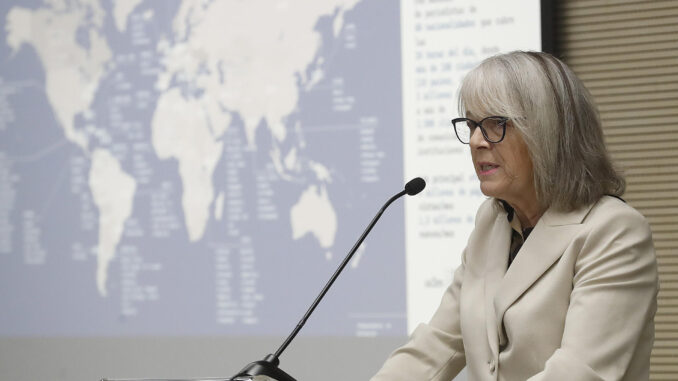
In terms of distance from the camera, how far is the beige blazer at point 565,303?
59.6 inches

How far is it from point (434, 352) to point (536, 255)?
0.32 metres

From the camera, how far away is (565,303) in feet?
5.29

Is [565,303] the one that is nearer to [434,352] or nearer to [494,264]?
[494,264]

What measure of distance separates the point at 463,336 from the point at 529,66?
53 cm

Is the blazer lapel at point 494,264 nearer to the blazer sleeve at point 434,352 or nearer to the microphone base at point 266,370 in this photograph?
the blazer sleeve at point 434,352

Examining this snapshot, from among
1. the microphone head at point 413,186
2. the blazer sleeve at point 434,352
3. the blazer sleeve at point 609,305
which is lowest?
the blazer sleeve at point 434,352

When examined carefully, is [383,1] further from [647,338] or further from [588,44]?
[647,338]

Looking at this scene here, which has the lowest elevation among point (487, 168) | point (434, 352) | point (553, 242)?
point (434, 352)

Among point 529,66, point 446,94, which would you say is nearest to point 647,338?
point 529,66

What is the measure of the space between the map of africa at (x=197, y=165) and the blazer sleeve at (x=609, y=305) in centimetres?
169

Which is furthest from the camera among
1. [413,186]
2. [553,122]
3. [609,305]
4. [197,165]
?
[197,165]

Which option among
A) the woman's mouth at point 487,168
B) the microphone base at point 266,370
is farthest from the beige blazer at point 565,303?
the microphone base at point 266,370

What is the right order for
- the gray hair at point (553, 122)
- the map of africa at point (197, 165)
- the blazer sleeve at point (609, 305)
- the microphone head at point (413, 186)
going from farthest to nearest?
the map of africa at point (197, 165)
the microphone head at point (413, 186)
the gray hair at point (553, 122)
the blazer sleeve at point (609, 305)

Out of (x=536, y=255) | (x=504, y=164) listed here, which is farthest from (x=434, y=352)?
(x=504, y=164)
